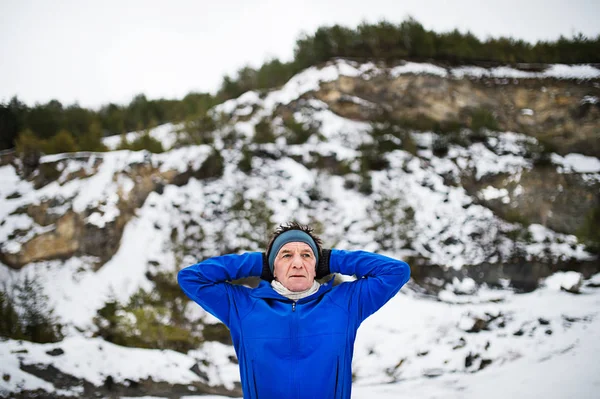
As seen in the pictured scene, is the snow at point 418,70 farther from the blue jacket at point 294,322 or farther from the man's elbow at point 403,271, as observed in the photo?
the blue jacket at point 294,322

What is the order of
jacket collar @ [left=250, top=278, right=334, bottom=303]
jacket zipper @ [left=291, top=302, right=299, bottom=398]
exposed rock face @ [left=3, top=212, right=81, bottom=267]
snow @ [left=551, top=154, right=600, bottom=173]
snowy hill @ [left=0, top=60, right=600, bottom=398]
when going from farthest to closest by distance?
snow @ [left=551, top=154, right=600, bottom=173] < exposed rock face @ [left=3, top=212, right=81, bottom=267] < snowy hill @ [left=0, top=60, right=600, bottom=398] < jacket collar @ [left=250, top=278, right=334, bottom=303] < jacket zipper @ [left=291, top=302, right=299, bottom=398]

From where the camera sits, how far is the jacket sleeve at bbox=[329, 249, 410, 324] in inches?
76.7

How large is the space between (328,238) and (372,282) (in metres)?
7.16

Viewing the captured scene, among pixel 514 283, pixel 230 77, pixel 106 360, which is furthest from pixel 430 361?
pixel 230 77

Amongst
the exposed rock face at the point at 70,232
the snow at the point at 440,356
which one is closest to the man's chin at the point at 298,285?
the snow at the point at 440,356

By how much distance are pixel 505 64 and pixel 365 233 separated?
10.2 metres

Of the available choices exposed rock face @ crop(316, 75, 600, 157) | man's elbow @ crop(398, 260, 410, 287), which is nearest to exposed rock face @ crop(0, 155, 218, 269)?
man's elbow @ crop(398, 260, 410, 287)

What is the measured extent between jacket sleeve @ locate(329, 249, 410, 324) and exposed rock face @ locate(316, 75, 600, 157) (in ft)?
38.3

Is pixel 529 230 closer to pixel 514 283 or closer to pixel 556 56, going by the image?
pixel 514 283

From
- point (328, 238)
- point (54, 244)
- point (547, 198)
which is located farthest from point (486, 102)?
point (54, 244)

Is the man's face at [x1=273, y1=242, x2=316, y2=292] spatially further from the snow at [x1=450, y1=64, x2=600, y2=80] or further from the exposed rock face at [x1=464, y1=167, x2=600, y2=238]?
the snow at [x1=450, y1=64, x2=600, y2=80]

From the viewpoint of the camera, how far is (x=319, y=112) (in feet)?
42.6

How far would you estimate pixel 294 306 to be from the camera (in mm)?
1896

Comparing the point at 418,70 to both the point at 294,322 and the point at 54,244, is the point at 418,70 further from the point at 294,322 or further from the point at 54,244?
the point at 294,322
